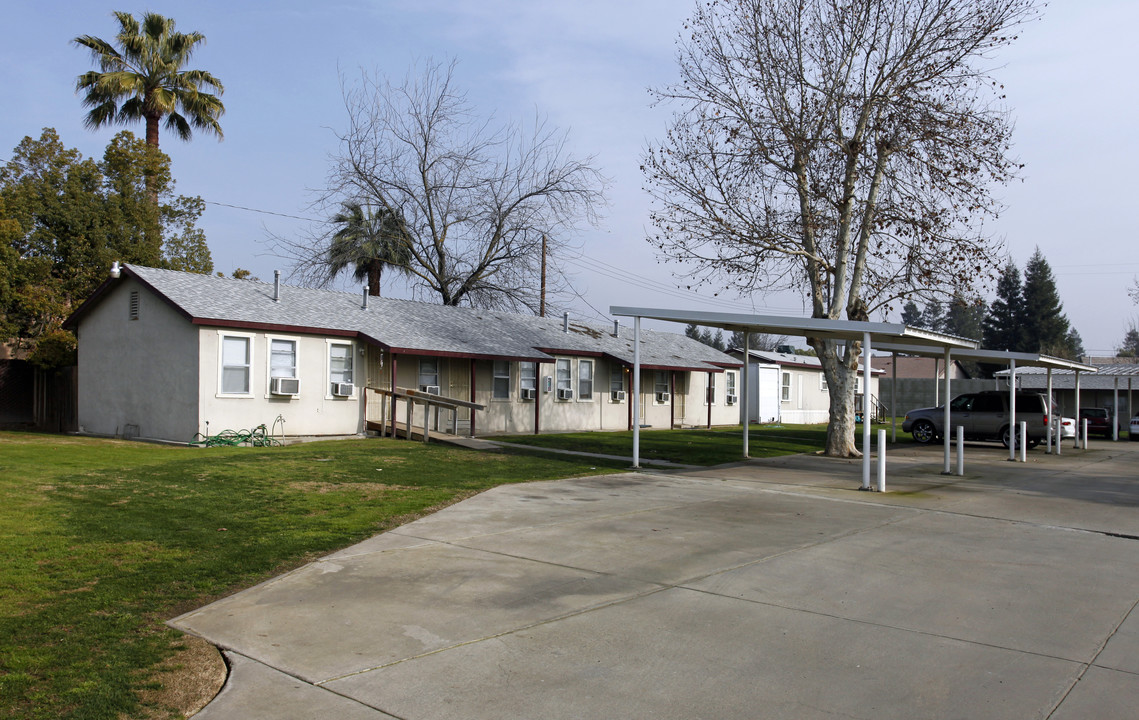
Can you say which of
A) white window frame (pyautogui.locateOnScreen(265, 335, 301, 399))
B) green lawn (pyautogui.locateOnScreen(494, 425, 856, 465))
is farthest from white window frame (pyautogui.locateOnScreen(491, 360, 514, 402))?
white window frame (pyautogui.locateOnScreen(265, 335, 301, 399))

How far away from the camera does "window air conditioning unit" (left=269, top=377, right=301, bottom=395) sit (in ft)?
66.0

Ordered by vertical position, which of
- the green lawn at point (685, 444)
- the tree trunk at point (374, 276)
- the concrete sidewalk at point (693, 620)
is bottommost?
the concrete sidewalk at point (693, 620)

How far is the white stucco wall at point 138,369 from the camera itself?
19.4m

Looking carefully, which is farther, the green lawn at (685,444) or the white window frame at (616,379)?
the white window frame at (616,379)

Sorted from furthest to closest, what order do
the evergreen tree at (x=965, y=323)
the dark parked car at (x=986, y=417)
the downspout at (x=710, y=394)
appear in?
the evergreen tree at (x=965, y=323), the downspout at (x=710, y=394), the dark parked car at (x=986, y=417)

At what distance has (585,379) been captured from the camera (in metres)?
29.3

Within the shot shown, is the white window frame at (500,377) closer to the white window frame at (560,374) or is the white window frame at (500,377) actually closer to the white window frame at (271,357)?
the white window frame at (560,374)

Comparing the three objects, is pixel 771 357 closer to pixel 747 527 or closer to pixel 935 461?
pixel 935 461

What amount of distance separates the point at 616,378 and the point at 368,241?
11.9m

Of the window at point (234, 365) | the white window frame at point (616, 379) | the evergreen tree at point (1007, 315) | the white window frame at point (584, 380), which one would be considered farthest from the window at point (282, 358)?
the evergreen tree at point (1007, 315)

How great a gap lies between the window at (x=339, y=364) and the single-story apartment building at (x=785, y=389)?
21282 millimetres

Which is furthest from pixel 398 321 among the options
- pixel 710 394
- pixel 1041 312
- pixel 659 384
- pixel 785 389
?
pixel 1041 312

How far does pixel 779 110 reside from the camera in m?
20.7

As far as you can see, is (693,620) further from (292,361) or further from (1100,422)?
(1100,422)
